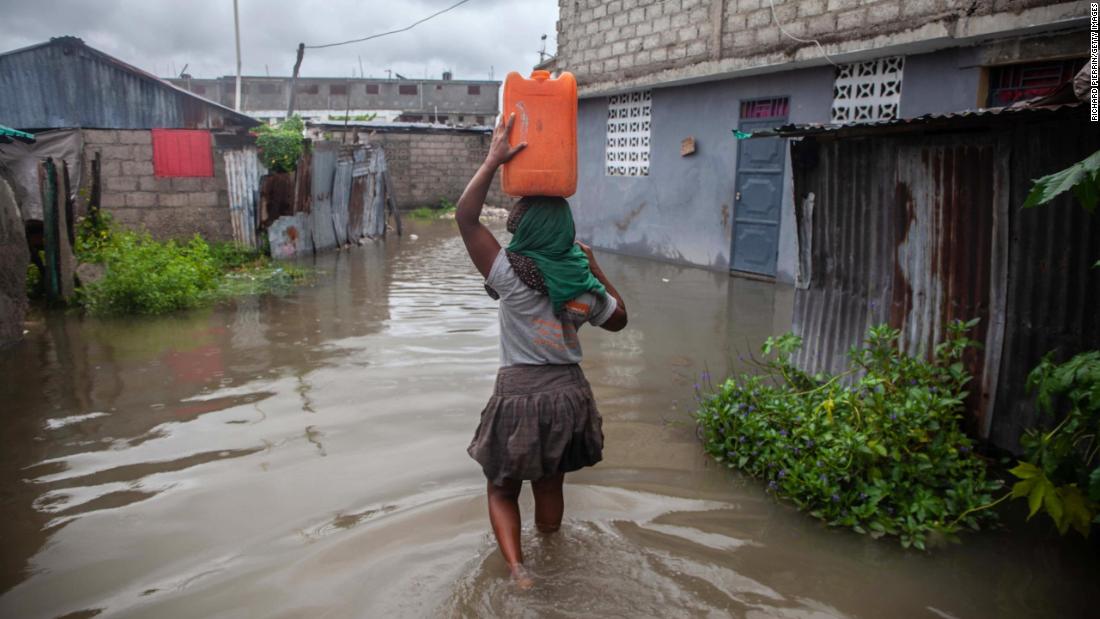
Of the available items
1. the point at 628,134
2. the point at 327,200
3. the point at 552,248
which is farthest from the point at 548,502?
the point at 327,200

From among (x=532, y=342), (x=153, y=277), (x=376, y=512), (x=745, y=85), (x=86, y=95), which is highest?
(x=86, y=95)

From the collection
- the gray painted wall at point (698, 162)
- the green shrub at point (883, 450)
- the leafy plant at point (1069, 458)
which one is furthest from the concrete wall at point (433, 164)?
the leafy plant at point (1069, 458)

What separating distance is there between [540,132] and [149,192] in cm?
1002

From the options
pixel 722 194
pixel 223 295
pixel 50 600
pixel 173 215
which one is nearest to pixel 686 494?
pixel 50 600

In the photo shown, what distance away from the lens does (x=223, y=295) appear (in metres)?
8.96

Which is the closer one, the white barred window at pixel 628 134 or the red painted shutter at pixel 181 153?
the red painted shutter at pixel 181 153

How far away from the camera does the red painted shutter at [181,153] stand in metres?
11.0

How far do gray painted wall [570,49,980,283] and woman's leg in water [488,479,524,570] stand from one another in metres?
5.83

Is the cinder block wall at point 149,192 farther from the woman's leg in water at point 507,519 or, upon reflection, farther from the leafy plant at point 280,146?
the woman's leg in water at point 507,519

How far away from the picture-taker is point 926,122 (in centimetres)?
384

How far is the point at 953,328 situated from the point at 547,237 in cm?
223

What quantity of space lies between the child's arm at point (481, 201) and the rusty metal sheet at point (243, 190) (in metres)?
9.61

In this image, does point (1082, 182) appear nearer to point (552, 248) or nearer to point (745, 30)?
point (552, 248)

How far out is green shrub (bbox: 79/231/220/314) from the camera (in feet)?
25.8
